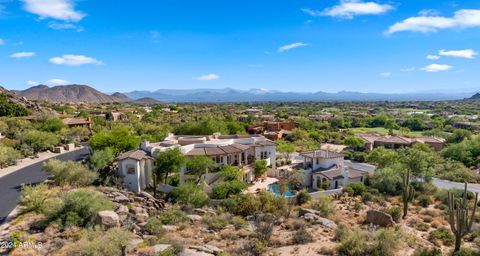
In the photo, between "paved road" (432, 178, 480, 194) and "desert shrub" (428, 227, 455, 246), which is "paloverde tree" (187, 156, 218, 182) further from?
"paved road" (432, 178, 480, 194)

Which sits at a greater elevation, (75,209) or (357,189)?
(75,209)

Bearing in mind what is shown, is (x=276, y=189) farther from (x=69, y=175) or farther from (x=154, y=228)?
(x=69, y=175)

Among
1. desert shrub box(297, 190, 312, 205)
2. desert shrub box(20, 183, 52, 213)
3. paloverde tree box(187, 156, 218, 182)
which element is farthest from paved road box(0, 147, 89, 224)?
desert shrub box(297, 190, 312, 205)

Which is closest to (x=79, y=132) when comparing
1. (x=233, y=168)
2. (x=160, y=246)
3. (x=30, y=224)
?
(x=233, y=168)

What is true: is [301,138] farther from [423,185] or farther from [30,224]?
[30,224]

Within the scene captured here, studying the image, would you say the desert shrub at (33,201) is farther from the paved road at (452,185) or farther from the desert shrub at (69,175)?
the paved road at (452,185)

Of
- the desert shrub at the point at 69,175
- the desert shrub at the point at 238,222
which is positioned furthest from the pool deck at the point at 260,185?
the desert shrub at the point at 69,175

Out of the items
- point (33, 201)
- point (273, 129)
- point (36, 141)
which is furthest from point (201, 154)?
point (273, 129)
